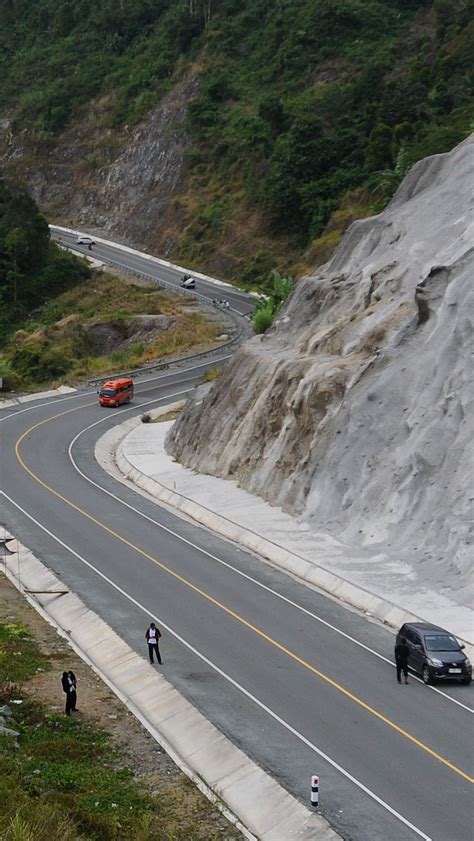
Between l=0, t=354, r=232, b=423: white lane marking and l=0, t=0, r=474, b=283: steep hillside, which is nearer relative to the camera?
l=0, t=354, r=232, b=423: white lane marking

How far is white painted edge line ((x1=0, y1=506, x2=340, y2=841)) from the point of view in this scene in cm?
2005

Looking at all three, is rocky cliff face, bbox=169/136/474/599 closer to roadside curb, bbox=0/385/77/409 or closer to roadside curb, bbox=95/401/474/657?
roadside curb, bbox=95/401/474/657

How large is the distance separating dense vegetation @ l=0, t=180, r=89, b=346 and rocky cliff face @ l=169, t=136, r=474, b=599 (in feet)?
153

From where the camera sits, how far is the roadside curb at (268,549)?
31.3m

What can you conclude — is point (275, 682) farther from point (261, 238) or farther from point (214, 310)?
point (261, 238)

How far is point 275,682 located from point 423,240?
26325 mm

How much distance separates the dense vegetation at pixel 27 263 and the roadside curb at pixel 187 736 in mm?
67381

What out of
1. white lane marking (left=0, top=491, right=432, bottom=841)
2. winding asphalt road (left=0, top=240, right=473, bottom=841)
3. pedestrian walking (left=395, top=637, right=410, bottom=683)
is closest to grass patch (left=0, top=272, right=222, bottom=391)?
winding asphalt road (left=0, top=240, right=473, bottom=841)

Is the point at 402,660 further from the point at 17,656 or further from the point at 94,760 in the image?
the point at 17,656

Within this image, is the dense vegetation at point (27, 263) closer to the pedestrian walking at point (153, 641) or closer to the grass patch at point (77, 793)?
the pedestrian walking at point (153, 641)

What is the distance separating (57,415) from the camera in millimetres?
67500

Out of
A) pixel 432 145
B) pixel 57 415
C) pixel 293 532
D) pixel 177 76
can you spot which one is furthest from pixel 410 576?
pixel 177 76

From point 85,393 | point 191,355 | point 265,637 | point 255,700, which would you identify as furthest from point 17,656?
point 191,355

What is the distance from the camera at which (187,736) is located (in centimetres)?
2408
